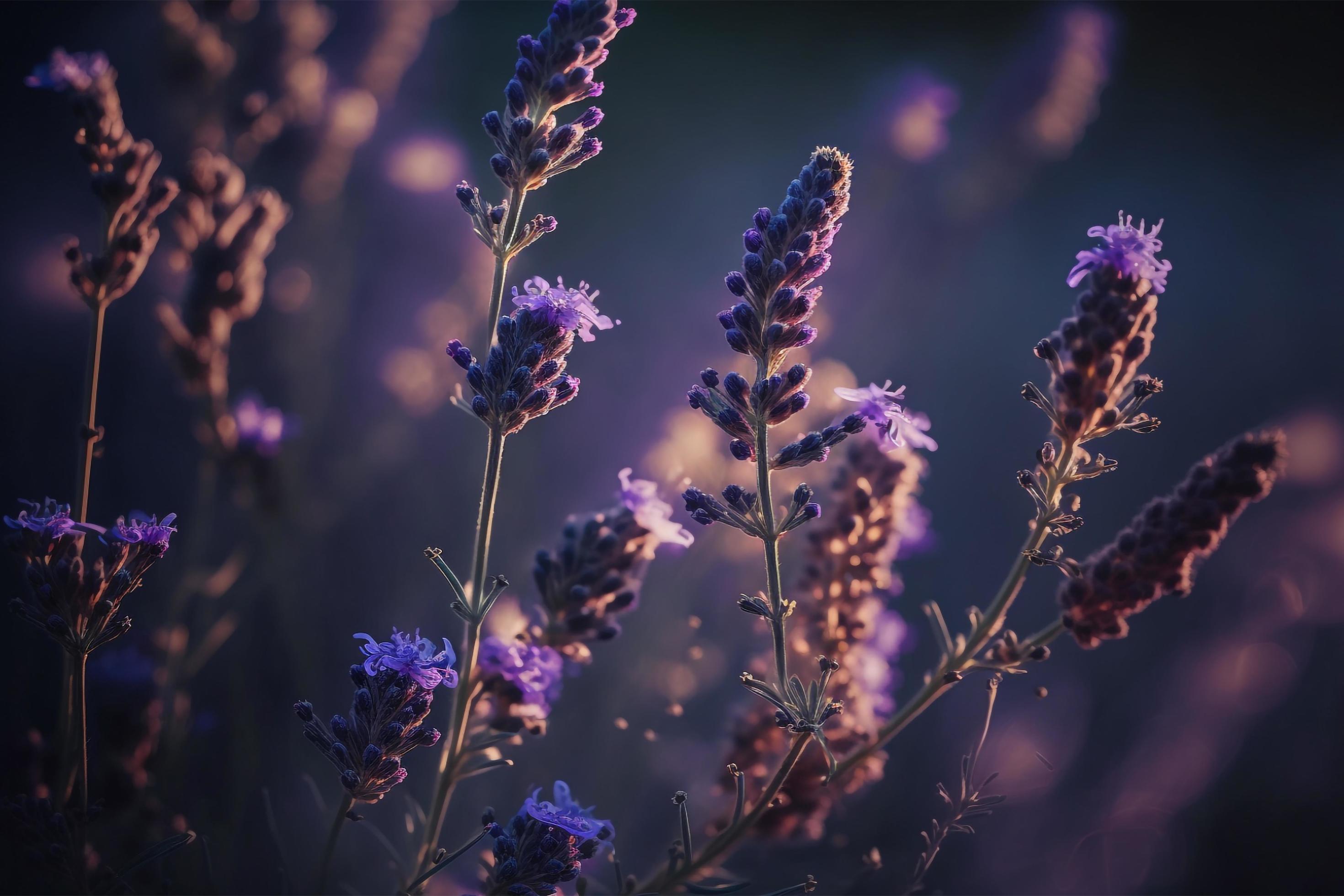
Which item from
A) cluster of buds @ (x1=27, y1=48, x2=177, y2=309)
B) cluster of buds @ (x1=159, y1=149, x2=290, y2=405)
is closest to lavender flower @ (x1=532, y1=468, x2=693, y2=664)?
cluster of buds @ (x1=27, y1=48, x2=177, y2=309)

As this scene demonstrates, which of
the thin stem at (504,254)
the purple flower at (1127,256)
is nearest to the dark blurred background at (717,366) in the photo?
the thin stem at (504,254)

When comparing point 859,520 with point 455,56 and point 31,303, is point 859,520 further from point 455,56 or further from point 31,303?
point 455,56

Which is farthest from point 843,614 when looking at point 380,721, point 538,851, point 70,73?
point 70,73

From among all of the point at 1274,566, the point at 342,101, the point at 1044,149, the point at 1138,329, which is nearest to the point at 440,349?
the point at 342,101

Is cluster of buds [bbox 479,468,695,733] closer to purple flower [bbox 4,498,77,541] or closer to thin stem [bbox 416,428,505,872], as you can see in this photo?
thin stem [bbox 416,428,505,872]

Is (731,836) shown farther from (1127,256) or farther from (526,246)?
(1127,256)

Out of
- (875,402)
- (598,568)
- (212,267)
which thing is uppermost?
(212,267)
